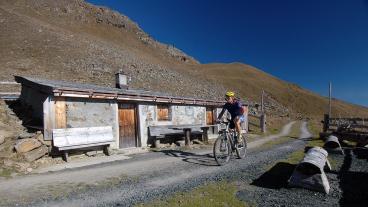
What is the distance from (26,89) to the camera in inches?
605

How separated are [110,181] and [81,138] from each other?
4.92 meters

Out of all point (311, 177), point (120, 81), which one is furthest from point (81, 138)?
point (311, 177)

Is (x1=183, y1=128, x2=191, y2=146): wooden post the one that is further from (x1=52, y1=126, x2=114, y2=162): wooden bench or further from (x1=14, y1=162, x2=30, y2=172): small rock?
(x1=14, y1=162, x2=30, y2=172): small rock

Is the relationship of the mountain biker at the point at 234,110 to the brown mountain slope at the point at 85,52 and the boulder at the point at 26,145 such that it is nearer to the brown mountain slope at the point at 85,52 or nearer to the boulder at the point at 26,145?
the boulder at the point at 26,145

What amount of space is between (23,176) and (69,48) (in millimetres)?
46206

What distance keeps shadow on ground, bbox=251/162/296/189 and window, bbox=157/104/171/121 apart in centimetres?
906

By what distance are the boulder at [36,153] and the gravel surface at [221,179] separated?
233 cm

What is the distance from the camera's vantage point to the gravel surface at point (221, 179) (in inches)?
270

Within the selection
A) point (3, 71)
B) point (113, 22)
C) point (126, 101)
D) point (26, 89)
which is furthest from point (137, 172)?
point (113, 22)

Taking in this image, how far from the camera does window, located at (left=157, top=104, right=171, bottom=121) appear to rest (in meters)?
18.6

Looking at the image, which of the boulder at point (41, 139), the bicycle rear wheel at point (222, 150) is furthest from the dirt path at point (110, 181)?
the boulder at point (41, 139)

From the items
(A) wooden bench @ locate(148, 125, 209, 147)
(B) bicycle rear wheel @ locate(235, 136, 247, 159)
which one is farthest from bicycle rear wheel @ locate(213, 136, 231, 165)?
(A) wooden bench @ locate(148, 125, 209, 147)

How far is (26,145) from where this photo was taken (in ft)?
35.8

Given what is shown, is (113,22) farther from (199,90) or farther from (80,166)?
(80,166)
